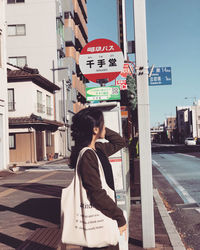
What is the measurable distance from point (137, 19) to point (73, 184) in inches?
121

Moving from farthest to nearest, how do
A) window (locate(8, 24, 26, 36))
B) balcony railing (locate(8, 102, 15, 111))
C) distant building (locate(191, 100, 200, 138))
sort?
distant building (locate(191, 100, 200, 138)) → window (locate(8, 24, 26, 36)) → balcony railing (locate(8, 102, 15, 111))

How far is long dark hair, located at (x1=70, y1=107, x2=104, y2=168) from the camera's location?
260 cm

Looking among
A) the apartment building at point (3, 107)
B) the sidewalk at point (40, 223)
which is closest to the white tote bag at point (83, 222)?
the sidewalk at point (40, 223)

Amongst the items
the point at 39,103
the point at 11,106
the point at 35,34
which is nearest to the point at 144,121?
the point at 11,106

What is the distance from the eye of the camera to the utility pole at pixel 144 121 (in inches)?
190

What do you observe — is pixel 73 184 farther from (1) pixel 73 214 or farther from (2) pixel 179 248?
(2) pixel 179 248

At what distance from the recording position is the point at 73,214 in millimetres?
2514

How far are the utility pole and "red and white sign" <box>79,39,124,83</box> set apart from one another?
0.40m

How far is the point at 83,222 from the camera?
2.48 metres

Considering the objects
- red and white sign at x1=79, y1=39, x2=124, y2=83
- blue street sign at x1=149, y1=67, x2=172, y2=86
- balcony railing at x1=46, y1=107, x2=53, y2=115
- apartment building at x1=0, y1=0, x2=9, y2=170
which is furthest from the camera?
balcony railing at x1=46, y1=107, x2=53, y2=115

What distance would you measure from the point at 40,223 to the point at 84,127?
14.4 ft

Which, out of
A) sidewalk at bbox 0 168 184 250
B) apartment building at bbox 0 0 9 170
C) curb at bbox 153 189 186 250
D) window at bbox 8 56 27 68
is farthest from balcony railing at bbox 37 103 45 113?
curb at bbox 153 189 186 250

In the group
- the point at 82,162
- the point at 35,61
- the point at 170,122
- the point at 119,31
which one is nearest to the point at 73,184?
the point at 82,162

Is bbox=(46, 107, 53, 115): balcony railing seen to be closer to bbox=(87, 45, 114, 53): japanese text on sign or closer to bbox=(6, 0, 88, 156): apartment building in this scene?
bbox=(6, 0, 88, 156): apartment building
